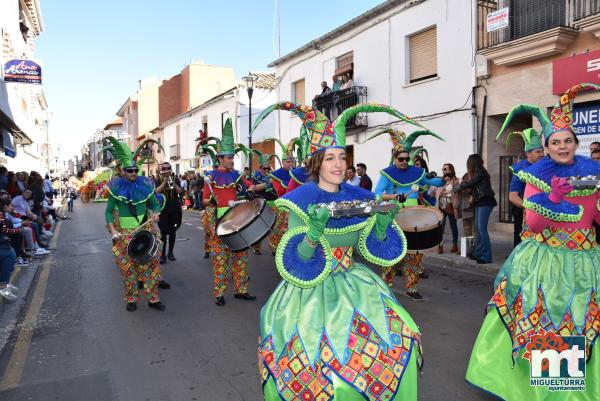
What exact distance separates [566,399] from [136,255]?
4844 millimetres

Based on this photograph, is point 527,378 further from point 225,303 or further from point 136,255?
point 136,255

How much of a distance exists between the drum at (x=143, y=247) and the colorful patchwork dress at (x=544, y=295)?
13.4 feet

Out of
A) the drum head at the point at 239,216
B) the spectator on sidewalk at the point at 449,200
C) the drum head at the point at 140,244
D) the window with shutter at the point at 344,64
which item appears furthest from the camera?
the window with shutter at the point at 344,64

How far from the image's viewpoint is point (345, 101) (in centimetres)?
1783

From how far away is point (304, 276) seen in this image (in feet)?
8.84

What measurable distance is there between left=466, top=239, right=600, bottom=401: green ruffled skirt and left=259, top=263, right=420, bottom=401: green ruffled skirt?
1.14 meters

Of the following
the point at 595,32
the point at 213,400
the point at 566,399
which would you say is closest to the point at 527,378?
the point at 566,399

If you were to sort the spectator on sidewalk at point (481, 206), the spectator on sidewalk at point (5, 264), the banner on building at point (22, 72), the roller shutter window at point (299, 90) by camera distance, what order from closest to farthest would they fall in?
1. the spectator on sidewalk at point (5, 264)
2. the spectator on sidewalk at point (481, 206)
3. the banner on building at point (22, 72)
4. the roller shutter window at point (299, 90)

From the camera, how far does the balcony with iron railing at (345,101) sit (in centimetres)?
1731

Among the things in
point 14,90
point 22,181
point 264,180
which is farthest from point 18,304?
point 14,90

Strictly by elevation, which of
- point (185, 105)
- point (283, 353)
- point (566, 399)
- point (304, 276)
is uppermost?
point (185, 105)

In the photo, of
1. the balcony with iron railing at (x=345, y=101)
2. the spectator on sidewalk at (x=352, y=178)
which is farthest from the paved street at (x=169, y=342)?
the balcony with iron railing at (x=345, y=101)

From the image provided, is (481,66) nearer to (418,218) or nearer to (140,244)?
(418,218)

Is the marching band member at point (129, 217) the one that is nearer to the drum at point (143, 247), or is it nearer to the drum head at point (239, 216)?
the drum at point (143, 247)
